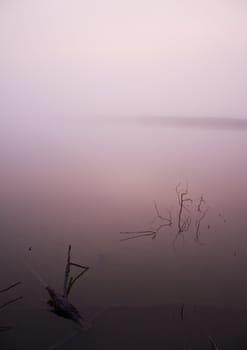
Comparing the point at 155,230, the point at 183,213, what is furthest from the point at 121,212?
the point at 183,213

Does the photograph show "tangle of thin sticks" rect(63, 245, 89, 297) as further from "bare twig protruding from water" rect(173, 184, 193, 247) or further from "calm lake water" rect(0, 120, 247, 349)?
"bare twig protruding from water" rect(173, 184, 193, 247)

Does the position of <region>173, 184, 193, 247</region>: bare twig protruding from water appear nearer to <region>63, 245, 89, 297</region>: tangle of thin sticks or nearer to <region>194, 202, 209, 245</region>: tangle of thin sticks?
<region>194, 202, 209, 245</region>: tangle of thin sticks

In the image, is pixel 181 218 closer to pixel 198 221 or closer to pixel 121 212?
pixel 198 221

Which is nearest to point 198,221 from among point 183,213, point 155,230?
point 183,213

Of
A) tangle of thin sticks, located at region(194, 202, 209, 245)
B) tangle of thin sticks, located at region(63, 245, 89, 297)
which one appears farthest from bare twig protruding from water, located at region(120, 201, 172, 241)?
tangle of thin sticks, located at region(63, 245, 89, 297)

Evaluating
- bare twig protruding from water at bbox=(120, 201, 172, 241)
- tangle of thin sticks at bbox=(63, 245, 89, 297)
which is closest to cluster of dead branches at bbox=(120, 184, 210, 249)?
bare twig protruding from water at bbox=(120, 201, 172, 241)

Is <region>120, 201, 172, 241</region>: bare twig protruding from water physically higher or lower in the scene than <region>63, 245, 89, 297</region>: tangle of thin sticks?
higher

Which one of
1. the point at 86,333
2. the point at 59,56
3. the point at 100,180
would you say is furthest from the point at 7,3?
the point at 86,333

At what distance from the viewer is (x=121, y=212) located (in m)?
1.20

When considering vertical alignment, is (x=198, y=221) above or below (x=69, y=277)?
above

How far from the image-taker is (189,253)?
1.20 meters

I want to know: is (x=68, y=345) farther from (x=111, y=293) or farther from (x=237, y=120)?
(x=237, y=120)

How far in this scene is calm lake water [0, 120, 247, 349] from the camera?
1190 millimetres

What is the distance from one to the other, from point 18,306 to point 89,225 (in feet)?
1.56
